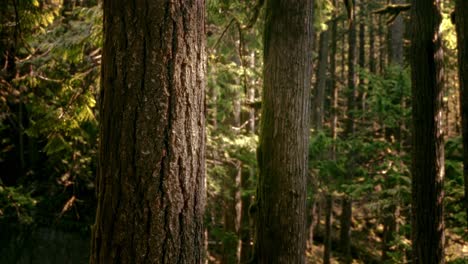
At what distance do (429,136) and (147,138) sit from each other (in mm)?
5537

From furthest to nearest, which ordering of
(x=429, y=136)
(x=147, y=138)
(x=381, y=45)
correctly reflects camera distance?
(x=381, y=45) < (x=429, y=136) < (x=147, y=138)

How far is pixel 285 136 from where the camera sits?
5031 millimetres

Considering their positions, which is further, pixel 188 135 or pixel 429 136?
pixel 429 136

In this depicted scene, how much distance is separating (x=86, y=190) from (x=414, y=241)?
8.22m

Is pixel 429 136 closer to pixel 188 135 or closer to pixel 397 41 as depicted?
pixel 188 135

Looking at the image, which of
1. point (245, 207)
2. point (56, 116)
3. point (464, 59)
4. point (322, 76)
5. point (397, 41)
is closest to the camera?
point (464, 59)

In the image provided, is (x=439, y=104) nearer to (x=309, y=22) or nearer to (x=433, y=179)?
(x=433, y=179)

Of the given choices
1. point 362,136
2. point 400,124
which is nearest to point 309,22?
point 362,136

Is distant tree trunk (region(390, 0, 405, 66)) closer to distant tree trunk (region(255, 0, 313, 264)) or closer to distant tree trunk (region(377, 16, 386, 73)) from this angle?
distant tree trunk (region(255, 0, 313, 264))

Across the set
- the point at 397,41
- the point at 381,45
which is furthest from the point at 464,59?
the point at 381,45

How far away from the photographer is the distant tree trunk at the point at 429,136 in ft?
21.3

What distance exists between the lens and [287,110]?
5051mm

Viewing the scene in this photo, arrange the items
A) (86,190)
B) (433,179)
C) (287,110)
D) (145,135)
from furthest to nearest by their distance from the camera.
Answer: (86,190) < (433,179) < (287,110) < (145,135)

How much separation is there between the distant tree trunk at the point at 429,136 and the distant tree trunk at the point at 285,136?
2.44m
